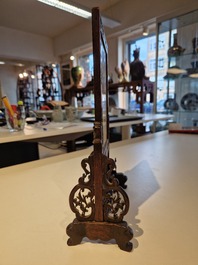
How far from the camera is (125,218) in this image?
458mm

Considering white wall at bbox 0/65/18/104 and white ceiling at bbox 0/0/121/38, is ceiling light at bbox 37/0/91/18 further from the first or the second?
white wall at bbox 0/65/18/104

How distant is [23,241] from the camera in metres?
0.39

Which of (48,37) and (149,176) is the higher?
(48,37)

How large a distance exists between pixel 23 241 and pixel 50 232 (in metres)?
0.06

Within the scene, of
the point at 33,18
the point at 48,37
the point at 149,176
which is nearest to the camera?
the point at 149,176

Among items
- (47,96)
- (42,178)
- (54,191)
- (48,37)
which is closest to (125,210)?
(54,191)

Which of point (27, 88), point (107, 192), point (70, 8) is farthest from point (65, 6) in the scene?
point (27, 88)

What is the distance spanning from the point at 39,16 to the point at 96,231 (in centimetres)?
398

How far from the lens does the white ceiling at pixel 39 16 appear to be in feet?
9.76

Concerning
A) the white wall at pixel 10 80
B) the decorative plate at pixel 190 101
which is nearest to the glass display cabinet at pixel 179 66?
the decorative plate at pixel 190 101

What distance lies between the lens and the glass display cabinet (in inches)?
87.8

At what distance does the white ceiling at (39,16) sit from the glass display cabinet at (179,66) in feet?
3.73

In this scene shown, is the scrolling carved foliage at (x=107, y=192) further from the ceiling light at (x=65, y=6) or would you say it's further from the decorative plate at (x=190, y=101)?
the ceiling light at (x=65, y=6)

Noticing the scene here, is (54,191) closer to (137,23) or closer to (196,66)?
(196,66)
